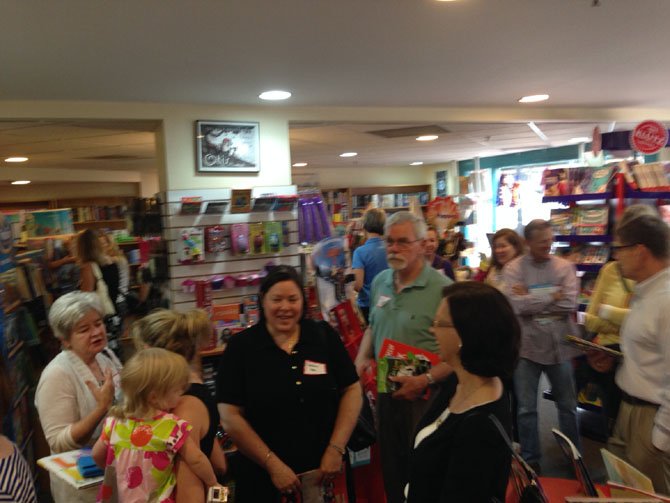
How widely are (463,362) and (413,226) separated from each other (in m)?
1.26

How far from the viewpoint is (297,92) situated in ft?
13.5

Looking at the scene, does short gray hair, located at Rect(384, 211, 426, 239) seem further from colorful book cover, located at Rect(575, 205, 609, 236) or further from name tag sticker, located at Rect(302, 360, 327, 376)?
colorful book cover, located at Rect(575, 205, 609, 236)

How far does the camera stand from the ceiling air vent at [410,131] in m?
6.05

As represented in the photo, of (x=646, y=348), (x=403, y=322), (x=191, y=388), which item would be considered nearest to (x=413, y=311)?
(x=403, y=322)

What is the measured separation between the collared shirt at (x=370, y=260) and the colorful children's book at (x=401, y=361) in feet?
6.48

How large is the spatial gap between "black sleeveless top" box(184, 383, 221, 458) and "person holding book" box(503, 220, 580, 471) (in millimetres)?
2031

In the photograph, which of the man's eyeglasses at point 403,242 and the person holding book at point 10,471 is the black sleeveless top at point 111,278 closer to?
the man's eyeglasses at point 403,242

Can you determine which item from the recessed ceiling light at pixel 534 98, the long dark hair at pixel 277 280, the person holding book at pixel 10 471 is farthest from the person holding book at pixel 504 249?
the person holding book at pixel 10 471

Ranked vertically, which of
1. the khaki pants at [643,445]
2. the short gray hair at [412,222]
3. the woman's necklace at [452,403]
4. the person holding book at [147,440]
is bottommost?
the khaki pants at [643,445]

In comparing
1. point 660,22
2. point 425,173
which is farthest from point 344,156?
point 660,22

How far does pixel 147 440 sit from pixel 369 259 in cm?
290

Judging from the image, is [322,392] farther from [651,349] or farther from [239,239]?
[239,239]

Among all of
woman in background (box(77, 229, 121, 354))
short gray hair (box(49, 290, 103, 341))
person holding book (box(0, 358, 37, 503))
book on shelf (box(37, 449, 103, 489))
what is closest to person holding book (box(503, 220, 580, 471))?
short gray hair (box(49, 290, 103, 341))

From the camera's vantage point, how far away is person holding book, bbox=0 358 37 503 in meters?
1.46
